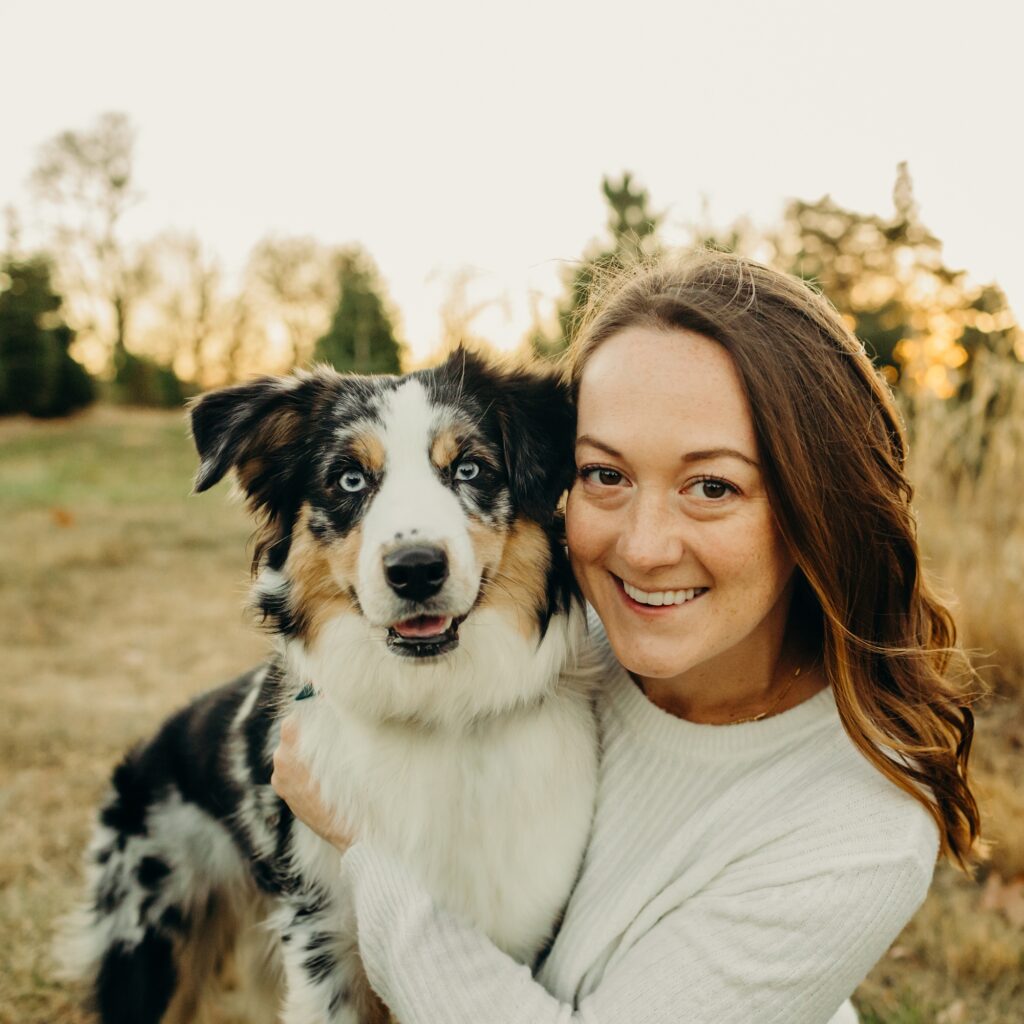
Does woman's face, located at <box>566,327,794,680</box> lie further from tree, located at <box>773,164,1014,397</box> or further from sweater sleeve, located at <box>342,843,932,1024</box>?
tree, located at <box>773,164,1014,397</box>

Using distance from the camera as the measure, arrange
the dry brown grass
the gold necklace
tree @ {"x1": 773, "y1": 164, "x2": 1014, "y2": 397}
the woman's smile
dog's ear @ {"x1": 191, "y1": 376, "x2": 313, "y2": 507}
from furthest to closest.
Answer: tree @ {"x1": 773, "y1": 164, "x2": 1014, "y2": 397} < the dry brown grass < dog's ear @ {"x1": 191, "y1": 376, "x2": 313, "y2": 507} < the gold necklace < the woman's smile

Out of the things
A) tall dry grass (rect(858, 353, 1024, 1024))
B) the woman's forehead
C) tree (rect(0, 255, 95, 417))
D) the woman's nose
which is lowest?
tree (rect(0, 255, 95, 417))

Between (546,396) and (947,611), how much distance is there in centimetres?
109

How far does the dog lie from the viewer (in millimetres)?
2062

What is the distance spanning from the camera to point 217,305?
25.5 metres

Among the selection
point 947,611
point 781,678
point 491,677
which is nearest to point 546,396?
point 491,677

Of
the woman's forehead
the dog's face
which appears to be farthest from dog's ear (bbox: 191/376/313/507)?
the woman's forehead

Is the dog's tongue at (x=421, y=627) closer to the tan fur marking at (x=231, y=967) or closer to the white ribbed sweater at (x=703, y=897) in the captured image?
the white ribbed sweater at (x=703, y=897)

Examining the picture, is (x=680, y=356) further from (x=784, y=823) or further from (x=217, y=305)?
(x=217, y=305)

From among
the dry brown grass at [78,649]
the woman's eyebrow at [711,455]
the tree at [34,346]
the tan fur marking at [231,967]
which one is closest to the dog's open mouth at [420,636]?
the woman's eyebrow at [711,455]

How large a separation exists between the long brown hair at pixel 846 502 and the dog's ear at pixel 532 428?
299 mm

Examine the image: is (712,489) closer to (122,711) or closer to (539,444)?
(539,444)

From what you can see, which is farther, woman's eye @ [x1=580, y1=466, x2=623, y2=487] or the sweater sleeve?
woman's eye @ [x1=580, y1=466, x2=623, y2=487]

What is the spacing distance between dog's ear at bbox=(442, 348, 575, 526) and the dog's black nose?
0.39m
